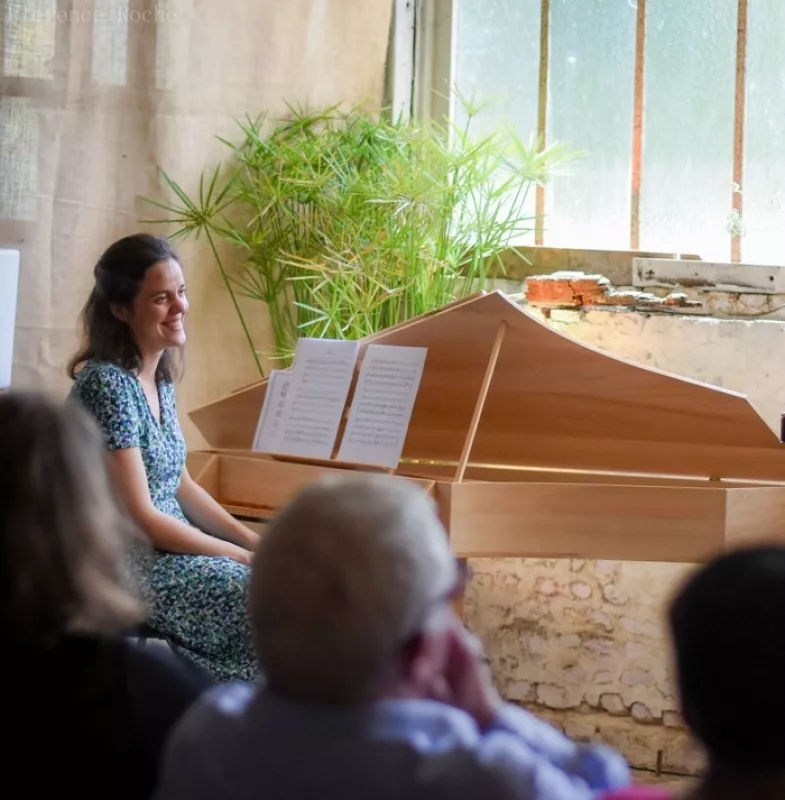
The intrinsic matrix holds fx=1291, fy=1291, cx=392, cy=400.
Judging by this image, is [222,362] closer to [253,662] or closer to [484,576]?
[484,576]

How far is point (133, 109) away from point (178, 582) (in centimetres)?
171

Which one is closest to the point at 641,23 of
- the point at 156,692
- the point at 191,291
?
the point at 191,291

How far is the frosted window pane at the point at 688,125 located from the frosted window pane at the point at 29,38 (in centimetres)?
188

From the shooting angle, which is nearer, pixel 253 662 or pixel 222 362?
pixel 253 662

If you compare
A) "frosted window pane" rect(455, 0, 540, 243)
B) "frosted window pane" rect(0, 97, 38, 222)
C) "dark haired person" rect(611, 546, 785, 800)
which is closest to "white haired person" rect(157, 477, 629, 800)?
"dark haired person" rect(611, 546, 785, 800)

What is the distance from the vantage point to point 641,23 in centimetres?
420

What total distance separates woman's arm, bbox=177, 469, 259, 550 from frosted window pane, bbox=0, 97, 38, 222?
106 cm

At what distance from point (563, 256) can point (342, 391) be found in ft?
4.28

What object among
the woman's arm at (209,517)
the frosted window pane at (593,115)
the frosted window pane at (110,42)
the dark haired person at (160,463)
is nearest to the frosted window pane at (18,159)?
the frosted window pane at (110,42)

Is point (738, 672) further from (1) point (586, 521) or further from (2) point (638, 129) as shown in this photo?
(2) point (638, 129)

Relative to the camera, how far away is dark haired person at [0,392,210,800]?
126cm

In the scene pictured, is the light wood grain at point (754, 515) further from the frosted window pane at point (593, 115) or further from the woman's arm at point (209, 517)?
the frosted window pane at point (593, 115)

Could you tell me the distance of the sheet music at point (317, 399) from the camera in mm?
3252

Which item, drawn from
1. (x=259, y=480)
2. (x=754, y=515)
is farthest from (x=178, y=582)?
(x=754, y=515)
